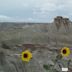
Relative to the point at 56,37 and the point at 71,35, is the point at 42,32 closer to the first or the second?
the point at 56,37

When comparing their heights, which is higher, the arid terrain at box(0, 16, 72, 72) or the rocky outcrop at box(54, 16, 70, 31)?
the rocky outcrop at box(54, 16, 70, 31)

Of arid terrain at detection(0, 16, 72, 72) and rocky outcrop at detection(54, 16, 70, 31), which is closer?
arid terrain at detection(0, 16, 72, 72)

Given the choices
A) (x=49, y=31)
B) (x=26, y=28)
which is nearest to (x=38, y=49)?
(x=26, y=28)

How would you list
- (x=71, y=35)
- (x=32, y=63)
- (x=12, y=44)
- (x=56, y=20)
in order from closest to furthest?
(x=32, y=63) < (x=12, y=44) < (x=56, y=20) < (x=71, y=35)

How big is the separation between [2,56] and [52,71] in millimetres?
789

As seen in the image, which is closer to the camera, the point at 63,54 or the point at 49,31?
the point at 63,54

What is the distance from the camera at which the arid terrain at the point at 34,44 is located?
13.6 ft

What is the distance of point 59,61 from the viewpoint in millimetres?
4520

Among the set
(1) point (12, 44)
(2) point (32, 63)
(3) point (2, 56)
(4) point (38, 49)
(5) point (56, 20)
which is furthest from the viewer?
(5) point (56, 20)

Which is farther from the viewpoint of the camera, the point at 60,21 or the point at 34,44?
the point at 60,21

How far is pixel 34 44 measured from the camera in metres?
8.09

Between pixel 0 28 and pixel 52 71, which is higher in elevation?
pixel 0 28

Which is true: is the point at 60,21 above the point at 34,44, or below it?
above

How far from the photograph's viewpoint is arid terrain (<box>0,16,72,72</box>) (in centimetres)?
414
